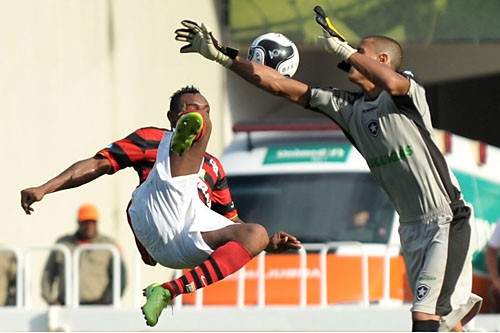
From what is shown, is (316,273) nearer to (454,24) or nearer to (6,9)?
(6,9)

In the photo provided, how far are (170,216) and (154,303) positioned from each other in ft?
1.67

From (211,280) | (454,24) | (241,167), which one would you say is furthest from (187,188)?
(454,24)

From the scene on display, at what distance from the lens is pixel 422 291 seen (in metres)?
8.84

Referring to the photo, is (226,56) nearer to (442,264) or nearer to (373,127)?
(373,127)

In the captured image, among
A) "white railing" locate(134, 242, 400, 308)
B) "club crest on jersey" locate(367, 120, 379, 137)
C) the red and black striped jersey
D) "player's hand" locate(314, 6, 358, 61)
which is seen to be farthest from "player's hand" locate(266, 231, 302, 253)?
"white railing" locate(134, 242, 400, 308)

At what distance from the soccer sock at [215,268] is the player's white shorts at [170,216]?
93mm

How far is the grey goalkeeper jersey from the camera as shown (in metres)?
8.79

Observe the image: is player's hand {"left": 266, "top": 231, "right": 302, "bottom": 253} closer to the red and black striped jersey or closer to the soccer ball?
the red and black striped jersey

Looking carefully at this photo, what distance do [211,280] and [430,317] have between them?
4.22 ft

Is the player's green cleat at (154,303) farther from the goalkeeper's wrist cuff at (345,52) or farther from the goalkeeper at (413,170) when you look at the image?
the goalkeeper's wrist cuff at (345,52)

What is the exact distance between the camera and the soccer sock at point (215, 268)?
27.9 ft

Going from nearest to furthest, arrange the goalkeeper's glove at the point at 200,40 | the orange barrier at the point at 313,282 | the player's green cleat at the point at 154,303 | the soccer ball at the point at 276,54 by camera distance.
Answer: the player's green cleat at the point at 154,303 < the goalkeeper's glove at the point at 200,40 < the soccer ball at the point at 276,54 < the orange barrier at the point at 313,282

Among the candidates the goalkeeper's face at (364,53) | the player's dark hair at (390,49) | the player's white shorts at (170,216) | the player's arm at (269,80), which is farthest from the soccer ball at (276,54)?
the player's white shorts at (170,216)

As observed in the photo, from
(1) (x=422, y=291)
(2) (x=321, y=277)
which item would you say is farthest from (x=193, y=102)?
(2) (x=321, y=277)
